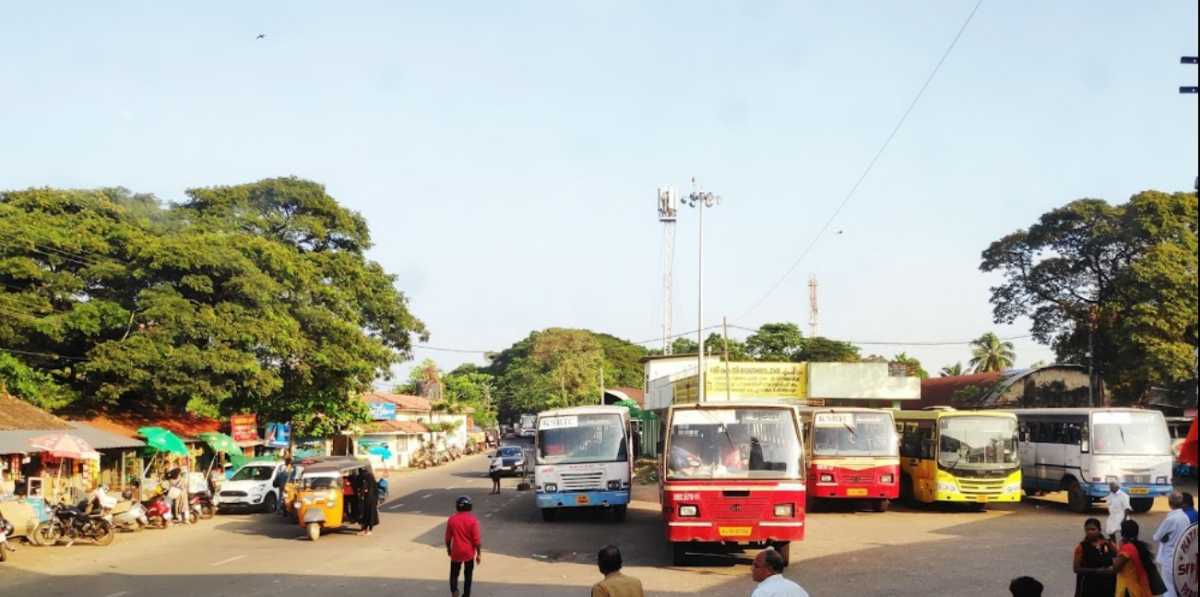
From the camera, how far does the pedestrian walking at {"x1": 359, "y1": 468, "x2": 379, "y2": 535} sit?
22.6 m

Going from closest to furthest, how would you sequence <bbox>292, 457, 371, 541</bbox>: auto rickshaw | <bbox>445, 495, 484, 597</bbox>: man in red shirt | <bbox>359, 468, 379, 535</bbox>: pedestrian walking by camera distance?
<bbox>445, 495, 484, 597</bbox>: man in red shirt → <bbox>292, 457, 371, 541</bbox>: auto rickshaw → <bbox>359, 468, 379, 535</bbox>: pedestrian walking

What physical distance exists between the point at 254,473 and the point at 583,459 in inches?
507

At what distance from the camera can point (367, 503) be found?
22.6 metres

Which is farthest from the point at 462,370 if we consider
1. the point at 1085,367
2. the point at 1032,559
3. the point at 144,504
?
the point at 1032,559

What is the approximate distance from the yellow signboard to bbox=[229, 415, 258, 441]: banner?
1883cm

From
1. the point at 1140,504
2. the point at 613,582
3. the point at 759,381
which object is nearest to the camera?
the point at 613,582

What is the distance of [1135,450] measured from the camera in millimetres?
24531

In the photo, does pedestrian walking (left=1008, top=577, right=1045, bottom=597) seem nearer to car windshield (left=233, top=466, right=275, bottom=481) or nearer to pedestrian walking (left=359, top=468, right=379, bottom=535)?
pedestrian walking (left=359, top=468, right=379, bottom=535)

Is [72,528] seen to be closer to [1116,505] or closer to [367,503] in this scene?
[367,503]

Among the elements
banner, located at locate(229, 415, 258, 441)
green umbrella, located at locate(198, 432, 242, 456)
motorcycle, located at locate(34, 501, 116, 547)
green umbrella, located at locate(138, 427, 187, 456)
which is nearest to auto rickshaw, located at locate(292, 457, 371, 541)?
motorcycle, located at locate(34, 501, 116, 547)

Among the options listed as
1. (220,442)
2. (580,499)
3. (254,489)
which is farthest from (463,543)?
(220,442)

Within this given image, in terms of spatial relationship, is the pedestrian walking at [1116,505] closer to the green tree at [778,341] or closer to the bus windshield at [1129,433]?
the bus windshield at [1129,433]

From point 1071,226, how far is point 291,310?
117ft

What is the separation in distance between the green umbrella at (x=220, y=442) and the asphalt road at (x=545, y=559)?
11217mm
